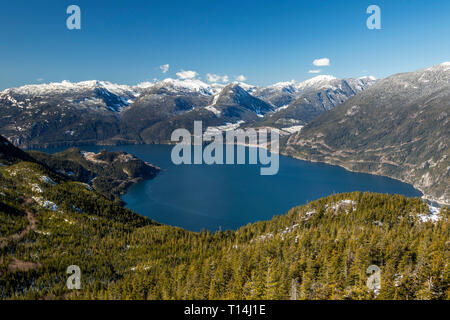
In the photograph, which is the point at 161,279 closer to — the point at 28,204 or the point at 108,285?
the point at 108,285

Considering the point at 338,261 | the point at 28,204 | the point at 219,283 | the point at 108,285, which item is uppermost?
the point at 28,204

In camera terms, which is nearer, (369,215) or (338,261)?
(338,261)
